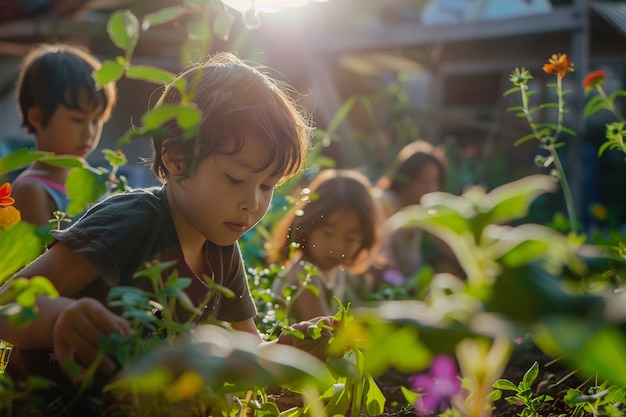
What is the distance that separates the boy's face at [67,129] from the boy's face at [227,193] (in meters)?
1.24

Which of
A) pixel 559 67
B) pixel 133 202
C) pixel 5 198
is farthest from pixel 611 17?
pixel 5 198

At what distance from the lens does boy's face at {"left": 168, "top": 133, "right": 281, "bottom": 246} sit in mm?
1238

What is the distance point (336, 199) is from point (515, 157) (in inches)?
175

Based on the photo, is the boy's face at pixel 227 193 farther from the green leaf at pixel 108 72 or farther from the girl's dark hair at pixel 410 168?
the girl's dark hair at pixel 410 168

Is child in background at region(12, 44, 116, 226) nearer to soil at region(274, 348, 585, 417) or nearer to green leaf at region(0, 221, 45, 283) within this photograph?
soil at region(274, 348, 585, 417)

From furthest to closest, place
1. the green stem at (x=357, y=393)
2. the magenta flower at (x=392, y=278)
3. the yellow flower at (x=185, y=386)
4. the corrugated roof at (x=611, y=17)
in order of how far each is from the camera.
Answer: the corrugated roof at (x=611, y=17)
the magenta flower at (x=392, y=278)
the green stem at (x=357, y=393)
the yellow flower at (x=185, y=386)

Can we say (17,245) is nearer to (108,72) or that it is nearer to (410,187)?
(108,72)

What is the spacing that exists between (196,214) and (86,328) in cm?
46

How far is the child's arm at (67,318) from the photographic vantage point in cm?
83

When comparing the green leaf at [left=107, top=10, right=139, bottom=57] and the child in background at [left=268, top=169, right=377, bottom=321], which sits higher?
the green leaf at [left=107, top=10, right=139, bottom=57]

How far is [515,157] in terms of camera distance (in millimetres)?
6867

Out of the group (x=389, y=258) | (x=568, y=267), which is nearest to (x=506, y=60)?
(x=389, y=258)

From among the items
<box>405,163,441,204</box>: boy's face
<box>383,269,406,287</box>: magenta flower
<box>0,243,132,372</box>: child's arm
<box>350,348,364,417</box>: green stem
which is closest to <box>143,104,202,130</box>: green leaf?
<box>0,243,132,372</box>: child's arm

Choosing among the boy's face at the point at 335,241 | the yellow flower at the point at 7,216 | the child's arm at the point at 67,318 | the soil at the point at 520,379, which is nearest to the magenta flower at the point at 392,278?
the boy's face at the point at 335,241
